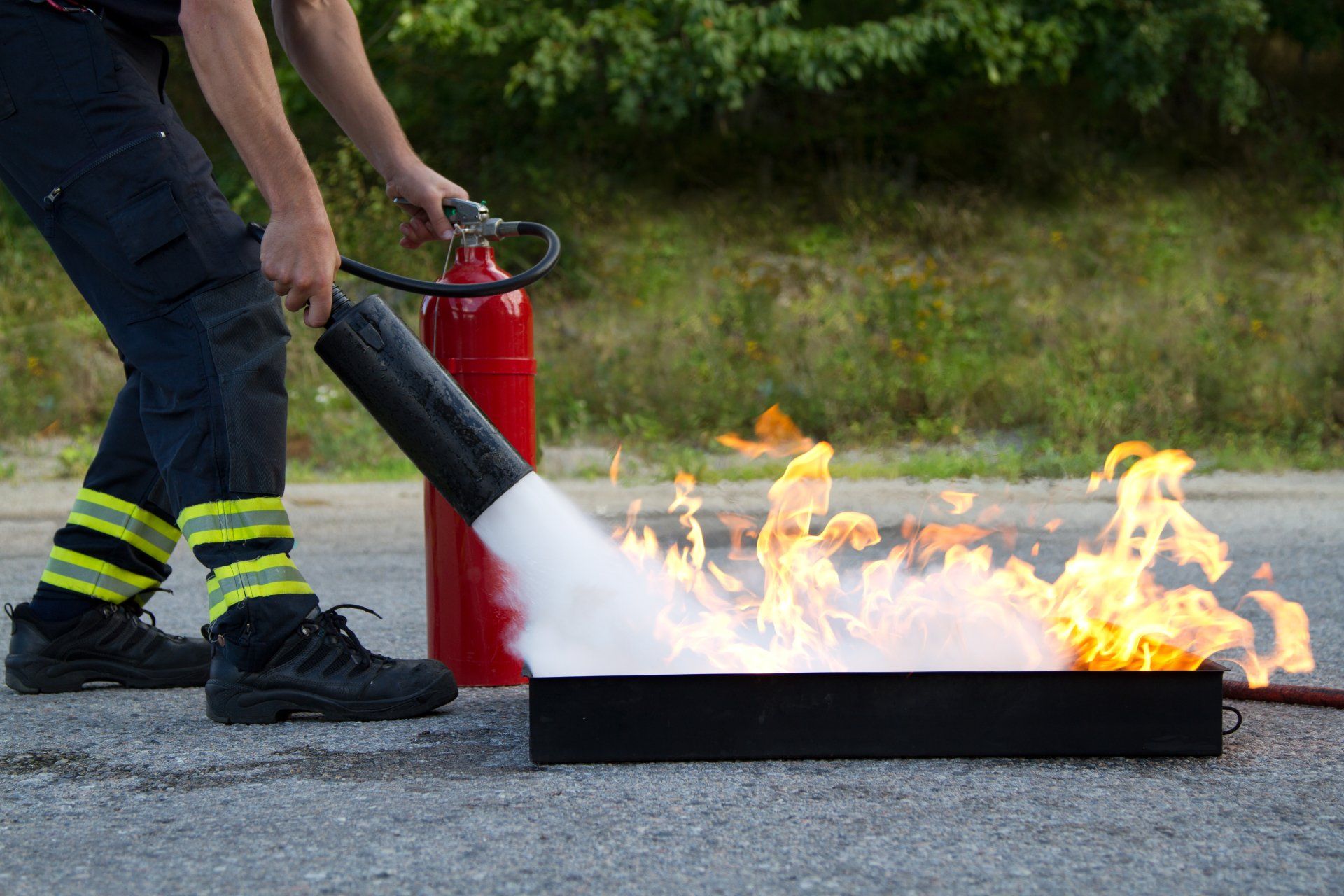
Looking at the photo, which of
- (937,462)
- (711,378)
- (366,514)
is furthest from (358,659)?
(711,378)

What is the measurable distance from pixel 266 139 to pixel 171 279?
0.31m

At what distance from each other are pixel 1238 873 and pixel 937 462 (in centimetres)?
560

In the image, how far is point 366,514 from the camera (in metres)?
6.42

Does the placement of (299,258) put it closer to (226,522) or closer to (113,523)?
(226,522)

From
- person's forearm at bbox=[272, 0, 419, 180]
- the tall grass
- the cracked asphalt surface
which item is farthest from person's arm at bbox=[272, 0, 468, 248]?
the tall grass

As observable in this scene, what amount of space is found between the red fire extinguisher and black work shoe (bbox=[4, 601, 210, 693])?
0.58m

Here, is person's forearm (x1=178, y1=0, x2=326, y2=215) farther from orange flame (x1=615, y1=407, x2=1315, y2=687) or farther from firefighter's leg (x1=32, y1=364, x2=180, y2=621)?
orange flame (x1=615, y1=407, x2=1315, y2=687)

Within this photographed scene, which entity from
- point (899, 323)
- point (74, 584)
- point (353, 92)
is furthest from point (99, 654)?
point (899, 323)

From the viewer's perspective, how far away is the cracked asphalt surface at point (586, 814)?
5.72 ft

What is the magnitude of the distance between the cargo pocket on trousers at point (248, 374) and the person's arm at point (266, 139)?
0.34ft

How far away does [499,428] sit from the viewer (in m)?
2.96

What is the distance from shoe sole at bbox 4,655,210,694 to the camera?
2.92 metres

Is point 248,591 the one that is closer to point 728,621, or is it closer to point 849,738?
point 728,621

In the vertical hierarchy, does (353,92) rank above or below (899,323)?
above
